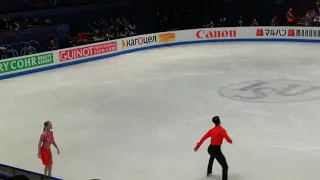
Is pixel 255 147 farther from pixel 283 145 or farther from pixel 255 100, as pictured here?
pixel 255 100

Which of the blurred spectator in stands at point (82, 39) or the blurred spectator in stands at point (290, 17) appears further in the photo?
the blurred spectator in stands at point (290, 17)

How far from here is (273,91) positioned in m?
15.0

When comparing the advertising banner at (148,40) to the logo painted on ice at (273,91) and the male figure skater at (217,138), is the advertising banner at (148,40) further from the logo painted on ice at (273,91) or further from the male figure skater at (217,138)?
the male figure skater at (217,138)

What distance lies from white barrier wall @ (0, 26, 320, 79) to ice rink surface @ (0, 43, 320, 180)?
0.78 meters

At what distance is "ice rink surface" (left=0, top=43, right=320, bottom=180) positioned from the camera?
919 centimetres

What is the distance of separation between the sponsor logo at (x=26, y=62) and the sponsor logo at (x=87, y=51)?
0.81 meters

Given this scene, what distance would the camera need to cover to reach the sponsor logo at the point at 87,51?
21.9 m

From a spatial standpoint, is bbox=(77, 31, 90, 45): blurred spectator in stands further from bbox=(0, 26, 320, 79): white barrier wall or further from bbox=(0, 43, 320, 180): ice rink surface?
bbox=(0, 43, 320, 180): ice rink surface

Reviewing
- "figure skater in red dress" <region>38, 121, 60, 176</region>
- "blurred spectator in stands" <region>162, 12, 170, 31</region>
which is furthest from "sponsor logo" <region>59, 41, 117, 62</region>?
"figure skater in red dress" <region>38, 121, 60, 176</region>

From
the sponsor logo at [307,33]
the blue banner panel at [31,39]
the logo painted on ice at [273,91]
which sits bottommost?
the logo painted on ice at [273,91]

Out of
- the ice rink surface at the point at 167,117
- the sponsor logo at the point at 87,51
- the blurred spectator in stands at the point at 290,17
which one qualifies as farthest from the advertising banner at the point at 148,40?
the blurred spectator in stands at the point at 290,17

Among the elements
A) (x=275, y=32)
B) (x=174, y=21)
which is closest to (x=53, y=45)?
(x=174, y=21)

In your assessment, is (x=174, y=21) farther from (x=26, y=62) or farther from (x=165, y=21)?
(x=26, y=62)

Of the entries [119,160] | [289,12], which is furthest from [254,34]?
[119,160]
